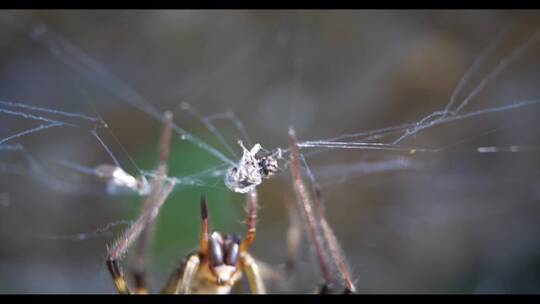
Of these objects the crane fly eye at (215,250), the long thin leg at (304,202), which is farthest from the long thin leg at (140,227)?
the long thin leg at (304,202)

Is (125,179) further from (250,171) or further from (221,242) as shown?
(250,171)

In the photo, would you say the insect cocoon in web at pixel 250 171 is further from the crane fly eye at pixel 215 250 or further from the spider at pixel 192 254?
the crane fly eye at pixel 215 250

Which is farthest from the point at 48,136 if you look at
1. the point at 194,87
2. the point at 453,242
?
the point at 453,242

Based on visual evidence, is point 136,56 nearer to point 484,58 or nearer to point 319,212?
point 319,212

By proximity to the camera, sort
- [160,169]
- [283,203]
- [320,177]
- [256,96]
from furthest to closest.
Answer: [256,96], [283,203], [320,177], [160,169]

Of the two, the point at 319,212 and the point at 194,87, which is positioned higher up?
the point at 194,87

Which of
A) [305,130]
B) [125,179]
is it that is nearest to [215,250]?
[125,179]
